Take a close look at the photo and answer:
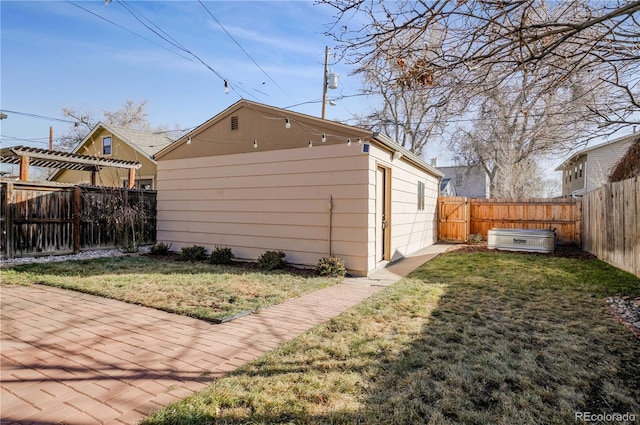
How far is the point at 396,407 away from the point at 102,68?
11.5 metres

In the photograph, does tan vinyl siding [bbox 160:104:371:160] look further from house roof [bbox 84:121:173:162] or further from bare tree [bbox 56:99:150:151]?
bare tree [bbox 56:99:150:151]

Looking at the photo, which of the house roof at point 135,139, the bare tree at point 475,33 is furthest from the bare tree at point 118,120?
the bare tree at point 475,33

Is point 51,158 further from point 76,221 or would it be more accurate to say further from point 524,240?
point 524,240

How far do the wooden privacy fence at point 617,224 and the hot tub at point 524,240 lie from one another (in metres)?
0.98

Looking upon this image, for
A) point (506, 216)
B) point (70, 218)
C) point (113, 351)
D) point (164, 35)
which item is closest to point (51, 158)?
point (70, 218)

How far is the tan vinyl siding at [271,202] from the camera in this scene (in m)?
6.59

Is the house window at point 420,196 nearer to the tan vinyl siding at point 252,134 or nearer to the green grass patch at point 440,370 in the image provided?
the tan vinyl siding at point 252,134

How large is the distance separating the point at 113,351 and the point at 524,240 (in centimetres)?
1077

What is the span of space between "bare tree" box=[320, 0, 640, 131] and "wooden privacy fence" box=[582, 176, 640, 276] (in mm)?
3456

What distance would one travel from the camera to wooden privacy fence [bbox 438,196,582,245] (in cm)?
1170

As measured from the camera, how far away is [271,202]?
24.8 ft

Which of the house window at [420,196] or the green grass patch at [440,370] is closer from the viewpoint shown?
the green grass patch at [440,370]

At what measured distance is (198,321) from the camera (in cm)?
382

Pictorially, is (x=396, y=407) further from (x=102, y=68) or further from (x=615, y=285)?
(x=102, y=68)
